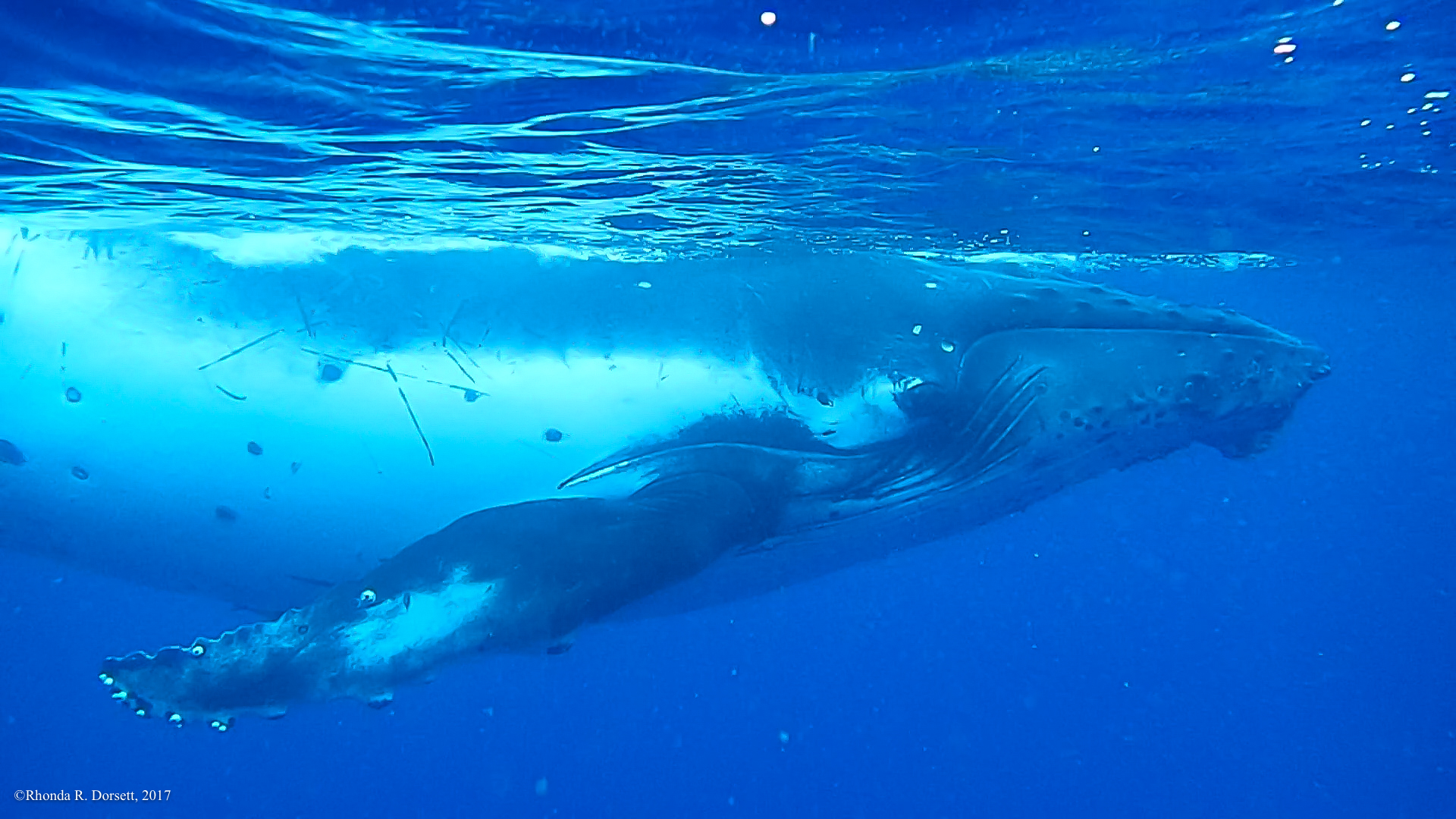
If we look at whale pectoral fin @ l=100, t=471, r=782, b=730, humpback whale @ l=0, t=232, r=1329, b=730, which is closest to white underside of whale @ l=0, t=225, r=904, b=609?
humpback whale @ l=0, t=232, r=1329, b=730

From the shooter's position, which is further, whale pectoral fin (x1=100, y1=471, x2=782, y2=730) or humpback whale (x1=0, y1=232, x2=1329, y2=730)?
humpback whale (x1=0, y1=232, x2=1329, y2=730)

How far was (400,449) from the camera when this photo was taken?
6.55 metres

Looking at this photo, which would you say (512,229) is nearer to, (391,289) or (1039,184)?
(391,289)

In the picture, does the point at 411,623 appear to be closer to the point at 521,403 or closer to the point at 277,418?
the point at 521,403

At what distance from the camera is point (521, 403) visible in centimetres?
658

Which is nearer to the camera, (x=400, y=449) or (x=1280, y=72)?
(x=400, y=449)

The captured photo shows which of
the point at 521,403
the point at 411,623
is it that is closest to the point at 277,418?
the point at 521,403

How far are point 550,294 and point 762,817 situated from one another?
116 feet

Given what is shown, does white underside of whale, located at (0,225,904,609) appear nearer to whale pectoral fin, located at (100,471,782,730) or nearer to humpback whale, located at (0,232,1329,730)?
humpback whale, located at (0,232,1329,730)

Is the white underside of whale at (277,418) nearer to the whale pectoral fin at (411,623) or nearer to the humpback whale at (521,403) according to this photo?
the humpback whale at (521,403)

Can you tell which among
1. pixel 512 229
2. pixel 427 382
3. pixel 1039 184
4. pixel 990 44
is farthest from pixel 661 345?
pixel 1039 184

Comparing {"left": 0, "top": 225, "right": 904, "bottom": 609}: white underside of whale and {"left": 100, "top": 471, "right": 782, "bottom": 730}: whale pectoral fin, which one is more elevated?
{"left": 0, "top": 225, "right": 904, "bottom": 609}: white underside of whale

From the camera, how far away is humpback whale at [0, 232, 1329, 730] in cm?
639

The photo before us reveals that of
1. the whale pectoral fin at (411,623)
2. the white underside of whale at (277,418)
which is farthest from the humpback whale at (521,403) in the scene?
the whale pectoral fin at (411,623)
